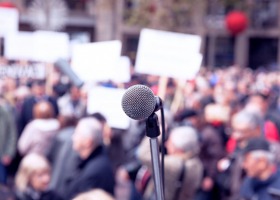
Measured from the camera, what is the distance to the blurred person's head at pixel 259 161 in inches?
167

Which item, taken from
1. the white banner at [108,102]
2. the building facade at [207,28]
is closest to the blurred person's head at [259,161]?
the white banner at [108,102]

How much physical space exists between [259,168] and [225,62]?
28.9 metres

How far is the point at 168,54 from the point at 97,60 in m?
0.66

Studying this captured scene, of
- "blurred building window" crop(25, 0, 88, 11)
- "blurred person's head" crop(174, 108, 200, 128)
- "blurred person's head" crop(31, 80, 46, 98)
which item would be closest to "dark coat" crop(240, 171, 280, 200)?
"blurred person's head" crop(174, 108, 200, 128)

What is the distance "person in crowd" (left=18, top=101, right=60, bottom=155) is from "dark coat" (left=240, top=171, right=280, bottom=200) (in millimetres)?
2351

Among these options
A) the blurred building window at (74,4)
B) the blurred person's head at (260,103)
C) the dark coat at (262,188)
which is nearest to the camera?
the dark coat at (262,188)

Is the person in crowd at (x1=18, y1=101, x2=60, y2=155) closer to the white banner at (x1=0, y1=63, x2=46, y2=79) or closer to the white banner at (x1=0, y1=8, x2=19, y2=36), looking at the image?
the white banner at (x1=0, y1=63, x2=46, y2=79)

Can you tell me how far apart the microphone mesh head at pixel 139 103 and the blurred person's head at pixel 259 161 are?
2284 mm

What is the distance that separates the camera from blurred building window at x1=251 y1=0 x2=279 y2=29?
32500 mm

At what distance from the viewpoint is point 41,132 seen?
6238 millimetres

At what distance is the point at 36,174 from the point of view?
4410mm

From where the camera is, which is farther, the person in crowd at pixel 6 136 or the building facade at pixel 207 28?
the building facade at pixel 207 28

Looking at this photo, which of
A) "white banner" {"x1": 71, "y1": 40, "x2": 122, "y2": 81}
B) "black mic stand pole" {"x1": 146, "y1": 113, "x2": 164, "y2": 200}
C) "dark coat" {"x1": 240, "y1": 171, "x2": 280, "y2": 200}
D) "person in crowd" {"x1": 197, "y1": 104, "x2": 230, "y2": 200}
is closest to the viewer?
"black mic stand pole" {"x1": 146, "y1": 113, "x2": 164, "y2": 200}

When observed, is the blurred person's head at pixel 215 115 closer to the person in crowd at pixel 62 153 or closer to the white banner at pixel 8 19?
the person in crowd at pixel 62 153
